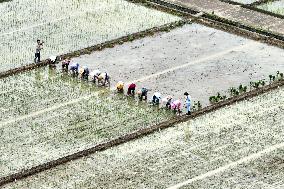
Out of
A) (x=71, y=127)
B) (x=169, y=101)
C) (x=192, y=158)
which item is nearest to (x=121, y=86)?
(x=169, y=101)

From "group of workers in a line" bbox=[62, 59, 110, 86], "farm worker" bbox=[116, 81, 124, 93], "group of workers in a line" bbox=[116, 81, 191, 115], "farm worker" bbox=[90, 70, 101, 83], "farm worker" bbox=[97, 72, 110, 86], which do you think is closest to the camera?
"group of workers in a line" bbox=[116, 81, 191, 115]

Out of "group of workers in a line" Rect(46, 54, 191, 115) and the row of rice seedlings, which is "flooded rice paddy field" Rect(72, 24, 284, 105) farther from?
the row of rice seedlings

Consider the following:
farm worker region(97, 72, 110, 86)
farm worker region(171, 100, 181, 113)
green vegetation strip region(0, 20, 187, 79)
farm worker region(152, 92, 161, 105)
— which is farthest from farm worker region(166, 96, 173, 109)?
green vegetation strip region(0, 20, 187, 79)

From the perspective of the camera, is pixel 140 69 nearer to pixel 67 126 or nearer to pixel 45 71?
pixel 45 71

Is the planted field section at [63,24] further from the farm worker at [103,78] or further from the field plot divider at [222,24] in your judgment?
the farm worker at [103,78]

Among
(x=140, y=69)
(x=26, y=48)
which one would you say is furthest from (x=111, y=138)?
(x=26, y=48)

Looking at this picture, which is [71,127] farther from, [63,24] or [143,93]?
[63,24]
